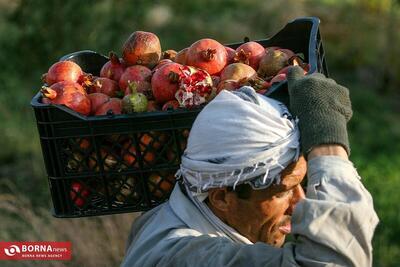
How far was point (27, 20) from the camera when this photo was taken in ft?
29.9

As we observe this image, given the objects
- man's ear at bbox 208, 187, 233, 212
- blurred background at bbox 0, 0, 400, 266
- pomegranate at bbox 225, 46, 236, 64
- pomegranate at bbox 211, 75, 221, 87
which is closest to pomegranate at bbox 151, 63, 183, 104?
pomegranate at bbox 211, 75, 221, 87

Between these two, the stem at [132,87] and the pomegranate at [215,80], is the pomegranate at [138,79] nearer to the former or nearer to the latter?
the stem at [132,87]

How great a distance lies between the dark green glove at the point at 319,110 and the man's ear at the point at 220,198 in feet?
1.00

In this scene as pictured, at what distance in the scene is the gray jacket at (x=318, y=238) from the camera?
2.07 m

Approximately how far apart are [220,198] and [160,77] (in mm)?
437

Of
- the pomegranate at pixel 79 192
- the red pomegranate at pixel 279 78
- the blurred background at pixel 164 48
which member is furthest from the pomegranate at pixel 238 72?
the blurred background at pixel 164 48

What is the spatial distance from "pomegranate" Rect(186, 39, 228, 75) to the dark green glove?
50 centimetres

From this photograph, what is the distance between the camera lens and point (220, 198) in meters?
2.43

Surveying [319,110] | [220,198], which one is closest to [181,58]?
[220,198]

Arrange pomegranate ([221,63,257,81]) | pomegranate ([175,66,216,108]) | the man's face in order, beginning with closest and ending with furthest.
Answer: the man's face, pomegranate ([175,66,216,108]), pomegranate ([221,63,257,81])

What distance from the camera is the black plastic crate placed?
95.6 inches

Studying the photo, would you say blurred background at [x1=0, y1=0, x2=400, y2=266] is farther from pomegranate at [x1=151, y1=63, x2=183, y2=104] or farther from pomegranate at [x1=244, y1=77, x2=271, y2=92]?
pomegranate at [x1=244, y1=77, x2=271, y2=92]

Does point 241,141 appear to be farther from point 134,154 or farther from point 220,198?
point 134,154

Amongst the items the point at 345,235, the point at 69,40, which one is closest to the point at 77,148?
the point at 345,235
